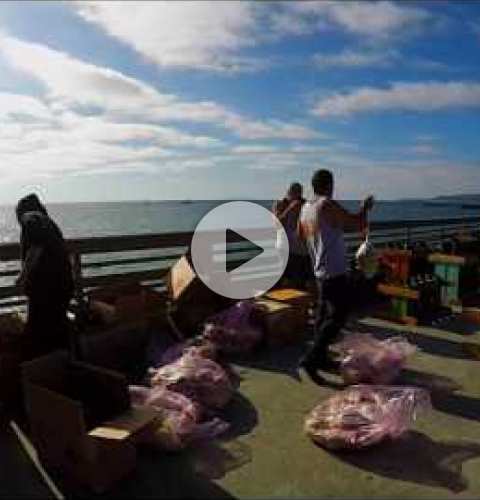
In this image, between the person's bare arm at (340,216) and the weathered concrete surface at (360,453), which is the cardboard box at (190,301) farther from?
the person's bare arm at (340,216)

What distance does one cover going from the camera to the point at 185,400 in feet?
15.8

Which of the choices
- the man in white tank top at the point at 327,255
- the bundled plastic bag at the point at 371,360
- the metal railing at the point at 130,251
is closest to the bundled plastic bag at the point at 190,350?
the man in white tank top at the point at 327,255

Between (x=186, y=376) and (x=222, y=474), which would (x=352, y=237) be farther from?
(x=222, y=474)

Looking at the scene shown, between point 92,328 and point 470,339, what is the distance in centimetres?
448

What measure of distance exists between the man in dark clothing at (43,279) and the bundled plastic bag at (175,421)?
0.87 metres

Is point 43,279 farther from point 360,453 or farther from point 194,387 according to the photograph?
point 360,453

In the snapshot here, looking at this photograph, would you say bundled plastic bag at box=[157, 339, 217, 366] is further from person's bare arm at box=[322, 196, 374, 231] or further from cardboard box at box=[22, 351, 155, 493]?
person's bare arm at box=[322, 196, 374, 231]

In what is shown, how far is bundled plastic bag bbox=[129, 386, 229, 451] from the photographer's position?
14.2ft

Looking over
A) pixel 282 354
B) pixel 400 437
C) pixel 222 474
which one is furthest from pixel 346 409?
pixel 282 354

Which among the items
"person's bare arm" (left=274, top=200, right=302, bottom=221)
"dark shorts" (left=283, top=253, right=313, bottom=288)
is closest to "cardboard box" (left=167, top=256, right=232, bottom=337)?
"dark shorts" (left=283, top=253, right=313, bottom=288)

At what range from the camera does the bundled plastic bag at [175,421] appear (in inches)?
170

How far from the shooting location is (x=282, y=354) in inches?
268
